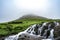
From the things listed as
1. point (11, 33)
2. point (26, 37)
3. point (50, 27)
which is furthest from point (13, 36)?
point (50, 27)

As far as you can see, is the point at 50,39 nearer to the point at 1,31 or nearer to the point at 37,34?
the point at 37,34

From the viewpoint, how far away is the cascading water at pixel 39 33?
115 ft

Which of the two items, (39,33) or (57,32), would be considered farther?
(39,33)

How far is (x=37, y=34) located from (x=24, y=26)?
6.20 meters

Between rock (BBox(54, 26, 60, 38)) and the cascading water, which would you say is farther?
the cascading water

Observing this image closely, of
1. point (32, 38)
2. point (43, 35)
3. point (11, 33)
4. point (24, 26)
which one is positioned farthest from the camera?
point (24, 26)

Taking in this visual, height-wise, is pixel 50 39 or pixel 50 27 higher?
pixel 50 27

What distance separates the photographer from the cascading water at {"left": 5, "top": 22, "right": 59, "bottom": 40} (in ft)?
115

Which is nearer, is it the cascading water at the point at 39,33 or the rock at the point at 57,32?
the rock at the point at 57,32

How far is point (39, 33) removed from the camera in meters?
37.6

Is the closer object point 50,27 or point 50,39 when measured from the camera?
point 50,39

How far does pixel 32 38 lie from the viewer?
112 ft

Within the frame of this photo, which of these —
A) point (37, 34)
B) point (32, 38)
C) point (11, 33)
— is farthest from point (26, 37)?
point (11, 33)

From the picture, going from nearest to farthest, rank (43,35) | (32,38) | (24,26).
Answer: (32,38), (43,35), (24,26)
